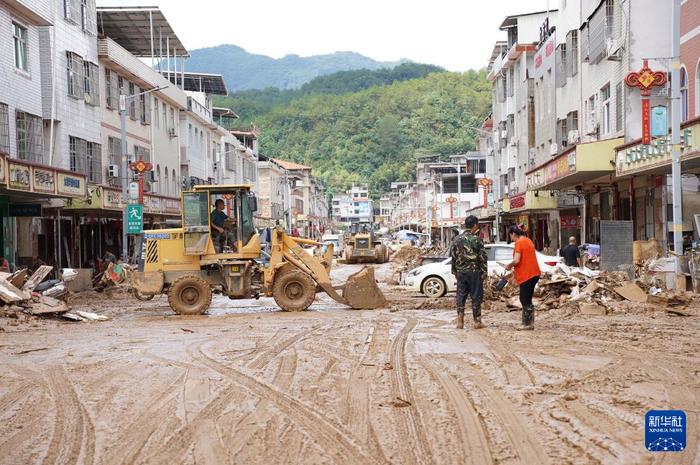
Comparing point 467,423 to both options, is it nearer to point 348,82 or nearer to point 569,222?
point 569,222

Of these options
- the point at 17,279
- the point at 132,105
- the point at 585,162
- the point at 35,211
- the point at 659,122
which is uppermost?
the point at 132,105

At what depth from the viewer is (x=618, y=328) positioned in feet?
47.4

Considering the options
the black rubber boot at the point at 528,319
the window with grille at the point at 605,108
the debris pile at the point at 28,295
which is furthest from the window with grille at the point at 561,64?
the black rubber boot at the point at 528,319

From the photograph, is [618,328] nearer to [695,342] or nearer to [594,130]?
[695,342]

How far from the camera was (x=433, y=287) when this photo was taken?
79.6ft

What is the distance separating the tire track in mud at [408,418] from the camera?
21.3 ft

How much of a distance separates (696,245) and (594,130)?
42.9 ft

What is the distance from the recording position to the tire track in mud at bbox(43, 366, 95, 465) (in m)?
6.70

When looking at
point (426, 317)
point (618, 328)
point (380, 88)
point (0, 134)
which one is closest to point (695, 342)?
point (618, 328)

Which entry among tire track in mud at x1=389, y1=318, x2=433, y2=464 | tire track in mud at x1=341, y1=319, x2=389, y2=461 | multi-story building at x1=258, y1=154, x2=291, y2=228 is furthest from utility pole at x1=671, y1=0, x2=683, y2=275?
multi-story building at x1=258, y1=154, x2=291, y2=228

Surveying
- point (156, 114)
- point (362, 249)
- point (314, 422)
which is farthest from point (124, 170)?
point (314, 422)

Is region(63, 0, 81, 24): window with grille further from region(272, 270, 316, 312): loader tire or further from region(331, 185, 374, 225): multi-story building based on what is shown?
region(331, 185, 374, 225): multi-story building

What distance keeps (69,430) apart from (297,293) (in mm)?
12690

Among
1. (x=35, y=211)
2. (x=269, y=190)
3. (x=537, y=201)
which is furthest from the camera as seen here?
(x=269, y=190)
